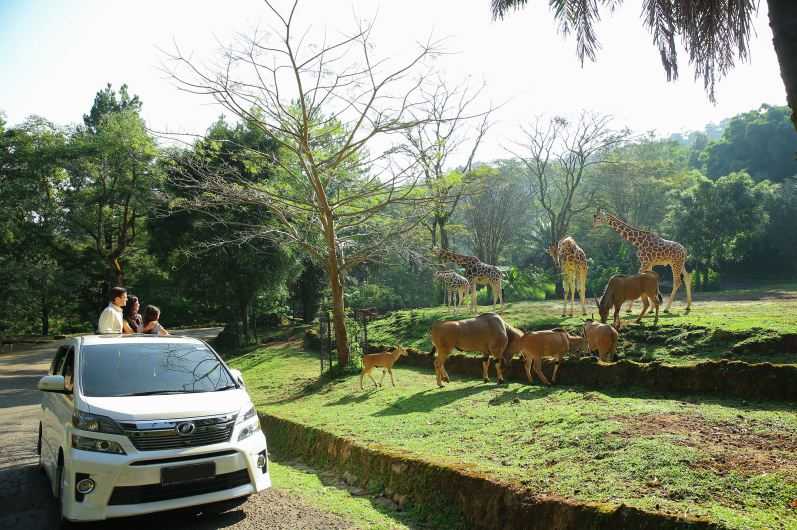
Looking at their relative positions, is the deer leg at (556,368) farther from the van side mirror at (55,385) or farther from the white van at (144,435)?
the van side mirror at (55,385)

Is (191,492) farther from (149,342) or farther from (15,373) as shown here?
(15,373)

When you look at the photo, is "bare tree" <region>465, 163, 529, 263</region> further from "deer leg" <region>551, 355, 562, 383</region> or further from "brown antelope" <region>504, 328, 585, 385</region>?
"deer leg" <region>551, 355, 562, 383</region>

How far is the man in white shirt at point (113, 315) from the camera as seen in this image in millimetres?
8336

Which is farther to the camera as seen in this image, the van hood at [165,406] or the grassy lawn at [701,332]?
the grassy lawn at [701,332]

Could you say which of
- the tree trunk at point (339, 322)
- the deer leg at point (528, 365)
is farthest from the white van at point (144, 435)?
the tree trunk at point (339, 322)

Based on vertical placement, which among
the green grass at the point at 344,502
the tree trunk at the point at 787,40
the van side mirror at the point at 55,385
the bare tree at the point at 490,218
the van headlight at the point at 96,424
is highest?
the bare tree at the point at 490,218

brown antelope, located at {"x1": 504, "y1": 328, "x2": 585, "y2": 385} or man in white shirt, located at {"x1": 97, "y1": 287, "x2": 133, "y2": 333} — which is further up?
man in white shirt, located at {"x1": 97, "y1": 287, "x2": 133, "y2": 333}

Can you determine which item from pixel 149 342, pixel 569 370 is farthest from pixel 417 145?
pixel 149 342

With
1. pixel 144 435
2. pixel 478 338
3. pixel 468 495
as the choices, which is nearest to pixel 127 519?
pixel 144 435

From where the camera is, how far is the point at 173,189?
21.0 meters

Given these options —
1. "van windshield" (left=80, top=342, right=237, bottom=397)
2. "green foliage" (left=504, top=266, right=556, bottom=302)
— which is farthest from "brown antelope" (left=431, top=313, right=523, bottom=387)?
"green foliage" (left=504, top=266, right=556, bottom=302)

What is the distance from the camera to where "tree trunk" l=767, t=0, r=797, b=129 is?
13.6ft

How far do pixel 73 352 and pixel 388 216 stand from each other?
33.2ft

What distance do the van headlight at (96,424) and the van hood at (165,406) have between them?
4 centimetres
